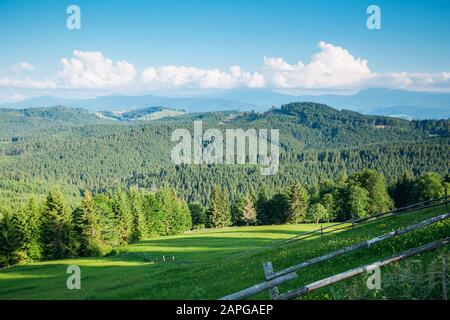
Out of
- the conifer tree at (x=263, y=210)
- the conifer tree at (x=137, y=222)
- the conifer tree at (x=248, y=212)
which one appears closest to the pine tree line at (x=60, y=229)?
the conifer tree at (x=137, y=222)

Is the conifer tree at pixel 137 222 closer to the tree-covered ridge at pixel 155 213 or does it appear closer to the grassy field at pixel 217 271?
the tree-covered ridge at pixel 155 213

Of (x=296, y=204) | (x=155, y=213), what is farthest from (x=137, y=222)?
(x=296, y=204)

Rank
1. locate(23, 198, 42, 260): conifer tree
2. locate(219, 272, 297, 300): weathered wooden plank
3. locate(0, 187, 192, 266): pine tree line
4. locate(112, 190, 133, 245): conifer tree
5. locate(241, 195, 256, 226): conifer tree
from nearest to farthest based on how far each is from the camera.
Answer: locate(219, 272, 297, 300): weathered wooden plank → locate(0, 187, 192, 266): pine tree line → locate(23, 198, 42, 260): conifer tree → locate(112, 190, 133, 245): conifer tree → locate(241, 195, 256, 226): conifer tree

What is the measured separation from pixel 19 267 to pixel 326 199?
3015 inches

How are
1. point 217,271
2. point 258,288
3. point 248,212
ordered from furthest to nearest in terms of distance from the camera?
point 248,212 < point 217,271 < point 258,288

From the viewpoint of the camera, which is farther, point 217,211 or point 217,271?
point 217,211

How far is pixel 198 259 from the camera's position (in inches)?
1978

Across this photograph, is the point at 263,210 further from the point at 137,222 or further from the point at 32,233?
the point at 32,233

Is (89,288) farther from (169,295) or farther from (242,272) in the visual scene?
(242,272)

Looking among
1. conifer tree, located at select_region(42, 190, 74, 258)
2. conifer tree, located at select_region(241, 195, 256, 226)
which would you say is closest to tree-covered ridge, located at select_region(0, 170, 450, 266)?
conifer tree, located at select_region(42, 190, 74, 258)

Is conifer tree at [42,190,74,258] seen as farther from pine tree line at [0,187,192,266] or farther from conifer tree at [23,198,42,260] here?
conifer tree at [23,198,42,260]

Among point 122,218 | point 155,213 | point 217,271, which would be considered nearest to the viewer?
point 217,271
